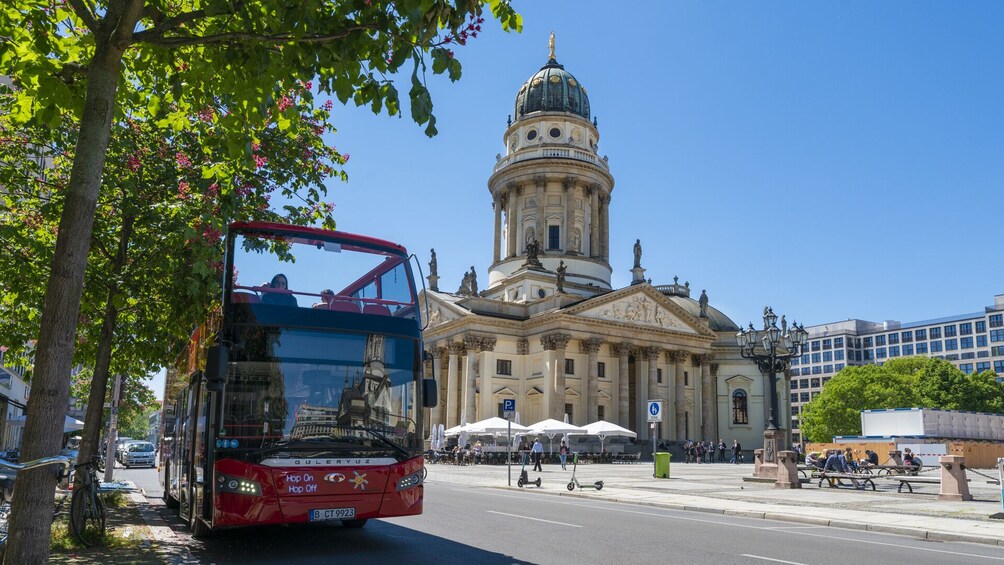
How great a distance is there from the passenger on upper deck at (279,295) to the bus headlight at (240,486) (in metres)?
2.27

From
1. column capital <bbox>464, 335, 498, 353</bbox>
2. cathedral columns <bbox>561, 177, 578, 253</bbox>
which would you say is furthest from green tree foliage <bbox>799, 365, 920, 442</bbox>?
column capital <bbox>464, 335, 498, 353</bbox>

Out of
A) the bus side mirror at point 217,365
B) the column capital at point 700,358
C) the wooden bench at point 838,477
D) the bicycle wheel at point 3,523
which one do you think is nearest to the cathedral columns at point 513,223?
the column capital at point 700,358

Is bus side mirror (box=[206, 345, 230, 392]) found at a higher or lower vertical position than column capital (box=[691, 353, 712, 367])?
lower

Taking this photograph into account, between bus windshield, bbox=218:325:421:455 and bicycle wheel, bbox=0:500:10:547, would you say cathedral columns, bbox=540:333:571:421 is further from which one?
bicycle wheel, bbox=0:500:10:547

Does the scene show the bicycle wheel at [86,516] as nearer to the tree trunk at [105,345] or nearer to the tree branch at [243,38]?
the tree trunk at [105,345]

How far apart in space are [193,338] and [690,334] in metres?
57.5

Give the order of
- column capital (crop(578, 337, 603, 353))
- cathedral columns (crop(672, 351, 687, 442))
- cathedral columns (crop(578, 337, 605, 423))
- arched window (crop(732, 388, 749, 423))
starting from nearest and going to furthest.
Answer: cathedral columns (crop(578, 337, 605, 423)) < column capital (crop(578, 337, 603, 353)) < cathedral columns (crop(672, 351, 687, 442)) < arched window (crop(732, 388, 749, 423))

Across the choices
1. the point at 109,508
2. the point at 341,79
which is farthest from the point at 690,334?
the point at 341,79

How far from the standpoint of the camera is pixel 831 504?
1933 cm

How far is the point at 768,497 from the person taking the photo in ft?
70.0

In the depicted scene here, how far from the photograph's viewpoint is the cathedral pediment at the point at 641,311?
60.8 m

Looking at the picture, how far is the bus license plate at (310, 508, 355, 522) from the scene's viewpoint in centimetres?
998

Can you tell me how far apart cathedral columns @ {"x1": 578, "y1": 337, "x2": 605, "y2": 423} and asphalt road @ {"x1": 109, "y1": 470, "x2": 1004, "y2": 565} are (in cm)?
4363

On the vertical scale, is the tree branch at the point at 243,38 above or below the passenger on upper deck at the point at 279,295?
above
